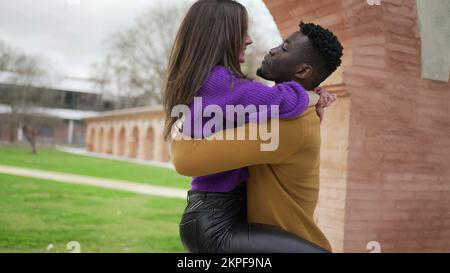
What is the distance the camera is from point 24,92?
106 feet

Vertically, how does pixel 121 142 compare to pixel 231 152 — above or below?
above

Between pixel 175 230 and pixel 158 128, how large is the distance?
20.0 meters

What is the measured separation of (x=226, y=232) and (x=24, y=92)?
113 feet

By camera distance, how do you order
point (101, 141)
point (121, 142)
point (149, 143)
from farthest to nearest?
point (101, 141) → point (121, 142) → point (149, 143)

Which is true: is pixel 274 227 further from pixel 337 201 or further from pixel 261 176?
pixel 337 201

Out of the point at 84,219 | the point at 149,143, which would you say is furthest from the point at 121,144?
the point at 84,219

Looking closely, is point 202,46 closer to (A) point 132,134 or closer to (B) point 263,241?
(B) point 263,241

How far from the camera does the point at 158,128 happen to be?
1066 inches

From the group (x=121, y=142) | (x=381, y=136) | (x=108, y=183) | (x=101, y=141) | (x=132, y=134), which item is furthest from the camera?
(x=101, y=141)

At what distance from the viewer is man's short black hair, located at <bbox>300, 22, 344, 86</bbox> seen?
164 cm

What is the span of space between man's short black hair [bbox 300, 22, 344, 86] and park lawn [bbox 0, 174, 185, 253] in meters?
4.94

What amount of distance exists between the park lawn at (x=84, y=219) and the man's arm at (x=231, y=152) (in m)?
4.77

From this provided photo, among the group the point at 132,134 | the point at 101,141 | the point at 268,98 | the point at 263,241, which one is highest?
the point at 132,134
